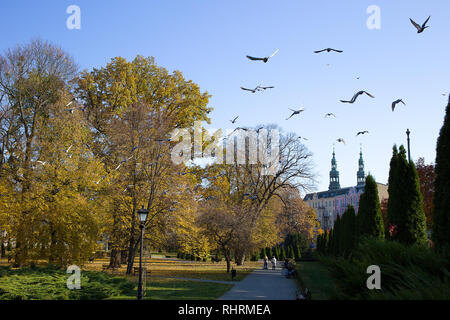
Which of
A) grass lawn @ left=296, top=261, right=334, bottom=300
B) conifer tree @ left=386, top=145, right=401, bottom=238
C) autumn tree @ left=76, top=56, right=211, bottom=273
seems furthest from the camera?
autumn tree @ left=76, top=56, right=211, bottom=273

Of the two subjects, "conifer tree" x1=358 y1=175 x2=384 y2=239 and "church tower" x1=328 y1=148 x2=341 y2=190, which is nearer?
"conifer tree" x1=358 y1=175 x2=384 y2=239

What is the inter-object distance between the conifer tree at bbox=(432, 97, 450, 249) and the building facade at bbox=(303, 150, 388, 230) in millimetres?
97330

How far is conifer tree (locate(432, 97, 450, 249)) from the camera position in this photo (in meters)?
9.60

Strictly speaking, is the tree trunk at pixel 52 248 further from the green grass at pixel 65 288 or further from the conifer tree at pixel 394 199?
the conifer tree at pixel 394 199

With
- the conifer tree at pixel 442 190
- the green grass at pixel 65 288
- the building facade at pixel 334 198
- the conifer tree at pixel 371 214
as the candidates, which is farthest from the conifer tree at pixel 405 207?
the building facade at pixel 334 198

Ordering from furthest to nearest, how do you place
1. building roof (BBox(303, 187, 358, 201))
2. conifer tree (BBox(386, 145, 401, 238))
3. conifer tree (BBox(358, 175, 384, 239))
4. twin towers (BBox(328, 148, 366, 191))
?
twin towers (BBox(328, 148, 366, 191)), building roof (BBox(303, 187, 358, 201)), conifer tree (BBox(358, 175, 384, 239)), conifer tree (BBox(386, 145, 401, 238))

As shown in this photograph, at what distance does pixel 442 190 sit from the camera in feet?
33.5

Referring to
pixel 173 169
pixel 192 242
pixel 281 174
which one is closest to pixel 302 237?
pixel 281 174

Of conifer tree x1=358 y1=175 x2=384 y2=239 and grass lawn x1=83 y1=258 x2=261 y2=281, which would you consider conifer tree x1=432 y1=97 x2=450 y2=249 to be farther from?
grass lawn x1=83 y1=258 x2=261 y2=281

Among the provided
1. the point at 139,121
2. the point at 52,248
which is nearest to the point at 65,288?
the point at 52,248

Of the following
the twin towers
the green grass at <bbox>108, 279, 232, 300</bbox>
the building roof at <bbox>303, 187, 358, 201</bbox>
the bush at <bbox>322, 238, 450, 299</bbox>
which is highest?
the twin towers

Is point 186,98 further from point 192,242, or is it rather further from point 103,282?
point 103,282

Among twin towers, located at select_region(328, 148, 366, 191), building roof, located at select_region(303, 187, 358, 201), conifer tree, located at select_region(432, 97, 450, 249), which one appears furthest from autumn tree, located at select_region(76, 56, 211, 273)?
twin towers, located at select_region(328, 148, 366, 191)

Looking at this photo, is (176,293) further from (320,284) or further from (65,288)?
(320,284)
